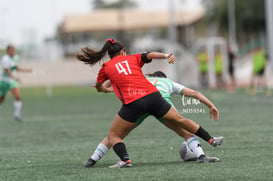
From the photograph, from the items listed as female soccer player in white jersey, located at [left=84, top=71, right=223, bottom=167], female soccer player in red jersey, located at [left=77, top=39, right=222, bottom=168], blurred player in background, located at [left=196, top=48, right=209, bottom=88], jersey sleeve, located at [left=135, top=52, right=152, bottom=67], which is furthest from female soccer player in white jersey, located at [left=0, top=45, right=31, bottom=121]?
blurred player in background, located at [left=196, top=48, right=209, bottom=88]

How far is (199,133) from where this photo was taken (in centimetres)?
996

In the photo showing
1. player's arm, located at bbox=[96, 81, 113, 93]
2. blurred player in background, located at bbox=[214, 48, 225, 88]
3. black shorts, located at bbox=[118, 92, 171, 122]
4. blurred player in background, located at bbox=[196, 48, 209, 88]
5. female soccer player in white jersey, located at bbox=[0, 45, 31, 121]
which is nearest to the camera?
black shorts, located at bbox=[118, 92, 171, 122]

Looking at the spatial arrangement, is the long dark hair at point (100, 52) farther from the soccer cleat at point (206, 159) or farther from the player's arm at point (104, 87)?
the soccer cleat at point (206, 159)

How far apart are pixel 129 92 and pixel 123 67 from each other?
1.08 ft

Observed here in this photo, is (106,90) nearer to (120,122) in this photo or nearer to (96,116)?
(120,122)

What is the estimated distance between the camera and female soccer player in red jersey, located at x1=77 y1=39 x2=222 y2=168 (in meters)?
9.64

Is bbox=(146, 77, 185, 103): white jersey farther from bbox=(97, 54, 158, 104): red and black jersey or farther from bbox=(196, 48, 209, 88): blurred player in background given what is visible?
bbox=(196, 48, 209, 88): blurred player in background

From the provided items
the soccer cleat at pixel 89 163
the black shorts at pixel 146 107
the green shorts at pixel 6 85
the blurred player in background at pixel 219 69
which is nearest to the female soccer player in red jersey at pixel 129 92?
the black shorts at pixel 146 107

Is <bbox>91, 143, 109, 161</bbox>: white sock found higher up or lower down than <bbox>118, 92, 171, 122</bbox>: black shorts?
lower down

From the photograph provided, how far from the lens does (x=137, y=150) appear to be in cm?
1224

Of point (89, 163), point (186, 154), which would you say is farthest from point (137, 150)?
point (89, 163)

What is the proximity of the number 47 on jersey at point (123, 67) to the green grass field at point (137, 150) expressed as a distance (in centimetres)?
124

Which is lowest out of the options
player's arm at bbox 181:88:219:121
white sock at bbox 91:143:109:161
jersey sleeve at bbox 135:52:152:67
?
white sock at bbox 91:143:109:161

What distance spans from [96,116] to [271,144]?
10.2 meters
